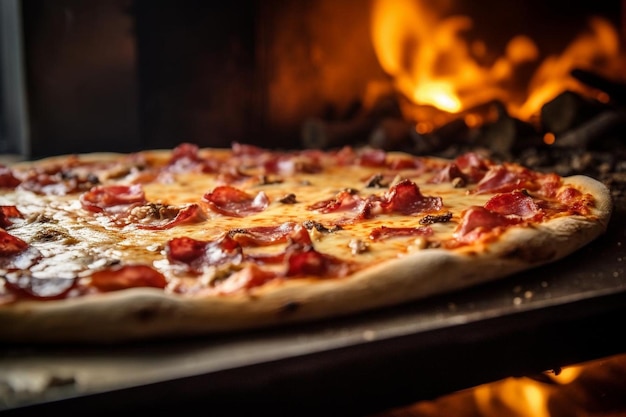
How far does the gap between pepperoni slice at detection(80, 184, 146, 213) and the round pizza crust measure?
3.81 ft

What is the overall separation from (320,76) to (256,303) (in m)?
4.84

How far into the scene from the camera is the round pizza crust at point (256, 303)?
1.58 m

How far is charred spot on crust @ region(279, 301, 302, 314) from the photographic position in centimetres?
166

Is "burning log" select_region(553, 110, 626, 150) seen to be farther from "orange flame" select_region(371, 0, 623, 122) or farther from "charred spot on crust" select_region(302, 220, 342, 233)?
"charred spot on crust" select_region(302, 220, 342, 233)

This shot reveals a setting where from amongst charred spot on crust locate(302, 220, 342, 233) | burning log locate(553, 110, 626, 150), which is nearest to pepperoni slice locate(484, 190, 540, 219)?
charred spot on crust locate(302, 220, 342, 233)

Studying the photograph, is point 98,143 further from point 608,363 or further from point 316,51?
point 608,363

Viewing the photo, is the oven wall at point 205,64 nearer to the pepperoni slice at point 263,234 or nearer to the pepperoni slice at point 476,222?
the pepperoni slice at point 263,234

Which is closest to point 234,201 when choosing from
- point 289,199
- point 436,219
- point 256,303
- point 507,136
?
point 289,199

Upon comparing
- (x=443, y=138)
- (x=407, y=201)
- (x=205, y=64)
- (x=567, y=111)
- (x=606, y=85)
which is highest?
(x=205, y=64)

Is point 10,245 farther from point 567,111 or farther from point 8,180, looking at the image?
point 567,111

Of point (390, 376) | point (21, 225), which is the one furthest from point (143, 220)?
point (390, 376)

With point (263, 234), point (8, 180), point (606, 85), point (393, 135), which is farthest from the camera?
point (393, 135)

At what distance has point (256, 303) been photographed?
1.66 metres

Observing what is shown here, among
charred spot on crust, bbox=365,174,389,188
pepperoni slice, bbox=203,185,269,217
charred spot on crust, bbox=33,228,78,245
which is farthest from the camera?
charred spot on crust, bbox=365,174,389,188
